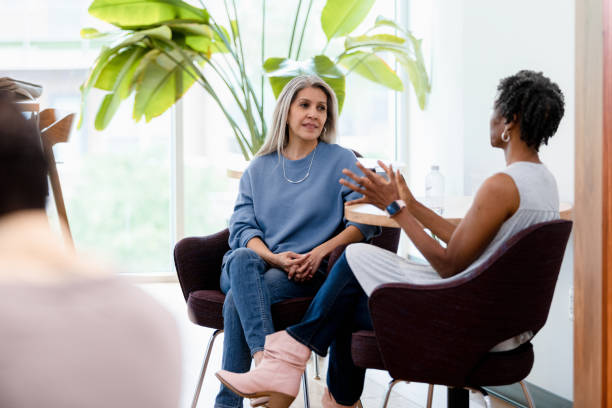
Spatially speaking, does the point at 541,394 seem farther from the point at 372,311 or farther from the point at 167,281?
the point at 167,281

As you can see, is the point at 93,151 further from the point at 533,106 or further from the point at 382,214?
the point at 533,106

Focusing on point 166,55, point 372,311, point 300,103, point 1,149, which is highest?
point 166,55

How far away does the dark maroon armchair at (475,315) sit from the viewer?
156cm

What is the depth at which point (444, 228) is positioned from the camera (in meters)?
1.84

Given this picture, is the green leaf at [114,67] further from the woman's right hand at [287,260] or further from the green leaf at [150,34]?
the woman's right hand at [287,260]

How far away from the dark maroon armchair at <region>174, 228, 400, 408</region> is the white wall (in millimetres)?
723

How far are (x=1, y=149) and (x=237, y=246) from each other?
1.98m

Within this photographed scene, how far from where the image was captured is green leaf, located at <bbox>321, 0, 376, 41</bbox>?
354 centimetres

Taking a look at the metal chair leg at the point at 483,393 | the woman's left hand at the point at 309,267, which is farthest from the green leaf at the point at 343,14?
the metal chair leg at the point at 483,393

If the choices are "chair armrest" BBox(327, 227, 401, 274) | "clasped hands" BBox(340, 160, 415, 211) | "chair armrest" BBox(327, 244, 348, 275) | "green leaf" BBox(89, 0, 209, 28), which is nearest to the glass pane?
"green leaf" BBox(89, 0, 209, 28)

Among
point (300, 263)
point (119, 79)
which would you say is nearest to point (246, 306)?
point (300, 263)

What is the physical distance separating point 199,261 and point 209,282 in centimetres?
10

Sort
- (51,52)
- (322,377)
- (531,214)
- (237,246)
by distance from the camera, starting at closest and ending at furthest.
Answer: (531,214) < (237,246) < (322,377) < (51,52)

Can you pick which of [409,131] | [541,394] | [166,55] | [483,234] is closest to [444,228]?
[483,234]
